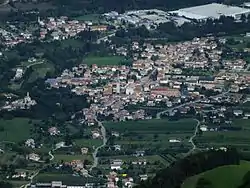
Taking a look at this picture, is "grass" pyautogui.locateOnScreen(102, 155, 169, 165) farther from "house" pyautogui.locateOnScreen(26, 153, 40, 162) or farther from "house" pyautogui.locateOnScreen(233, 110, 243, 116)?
"house" pyautogui.locateOnScreen(233, 110, 243, 116)

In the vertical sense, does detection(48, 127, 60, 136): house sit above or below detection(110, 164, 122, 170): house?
below

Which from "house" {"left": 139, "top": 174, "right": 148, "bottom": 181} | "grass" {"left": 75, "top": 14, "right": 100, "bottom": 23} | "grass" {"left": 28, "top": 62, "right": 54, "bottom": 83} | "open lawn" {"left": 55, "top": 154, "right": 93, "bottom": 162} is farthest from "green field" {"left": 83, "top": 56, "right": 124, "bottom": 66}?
"house" {"left": 139, "top": 174, "right": 148, "bottom": 181}

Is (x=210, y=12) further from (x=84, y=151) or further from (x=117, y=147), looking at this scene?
(x=84, y=151)

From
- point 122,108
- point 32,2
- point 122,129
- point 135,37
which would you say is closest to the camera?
point 122,129

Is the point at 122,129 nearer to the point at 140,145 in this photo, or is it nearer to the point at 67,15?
the point at 140,145

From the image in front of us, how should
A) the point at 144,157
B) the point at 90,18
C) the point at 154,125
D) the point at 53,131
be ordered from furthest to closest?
the point at 90,18
the point at 154,125
the point at 53,131
the point at 144,157

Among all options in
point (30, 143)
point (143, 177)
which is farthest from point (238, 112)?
point (30, 143)

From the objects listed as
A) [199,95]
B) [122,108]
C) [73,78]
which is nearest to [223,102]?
[199,95]
